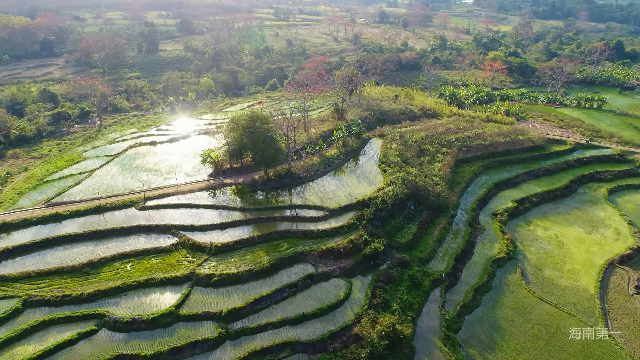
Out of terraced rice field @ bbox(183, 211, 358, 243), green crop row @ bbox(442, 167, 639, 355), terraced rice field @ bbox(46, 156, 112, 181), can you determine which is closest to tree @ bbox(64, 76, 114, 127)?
terraced rice field @ bbox(46, 156, 112, 181)

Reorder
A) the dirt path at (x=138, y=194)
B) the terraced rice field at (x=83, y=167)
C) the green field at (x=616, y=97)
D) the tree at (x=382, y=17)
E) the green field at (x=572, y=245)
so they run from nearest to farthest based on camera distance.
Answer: the green field at (x=572, y=245)
the dirt path at (x=138, y=194)
the terraced rice field at (x=83, y=167)
the green field at (x=616, y=97)
the tree at (x=382, y=17)

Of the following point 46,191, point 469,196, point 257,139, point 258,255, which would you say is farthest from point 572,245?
point 46,191

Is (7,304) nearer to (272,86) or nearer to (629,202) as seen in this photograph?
(629,202)

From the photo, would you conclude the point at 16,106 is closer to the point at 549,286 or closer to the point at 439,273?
the point at 439,273

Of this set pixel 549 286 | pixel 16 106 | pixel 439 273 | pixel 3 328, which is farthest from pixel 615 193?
pixel 16 106

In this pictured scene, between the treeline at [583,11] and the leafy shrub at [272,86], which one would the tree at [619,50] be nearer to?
the treeline at [583,11]

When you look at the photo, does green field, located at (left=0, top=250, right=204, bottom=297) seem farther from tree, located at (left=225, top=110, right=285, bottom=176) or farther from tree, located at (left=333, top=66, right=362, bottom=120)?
tree, located at (left=333, top=66, right=362, bottom=120)

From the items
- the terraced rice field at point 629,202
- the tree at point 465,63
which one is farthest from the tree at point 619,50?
the terraced rice field at point 629,202
